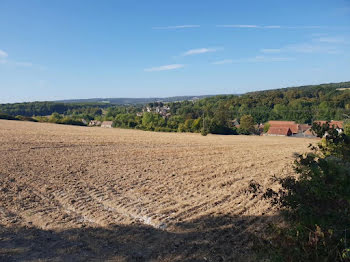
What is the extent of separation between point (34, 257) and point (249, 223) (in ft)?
18.5

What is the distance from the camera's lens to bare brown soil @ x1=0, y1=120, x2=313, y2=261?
6.82 metres

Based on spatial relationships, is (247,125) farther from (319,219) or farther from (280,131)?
(319,219)

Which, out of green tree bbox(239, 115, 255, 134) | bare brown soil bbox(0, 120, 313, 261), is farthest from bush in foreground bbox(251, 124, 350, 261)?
green tree bbox(239, 115, 255, 134)

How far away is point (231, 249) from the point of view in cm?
669

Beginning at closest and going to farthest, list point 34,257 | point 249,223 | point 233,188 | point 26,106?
point 34,257 → point 249,223 → point 233,188 → point 26,106

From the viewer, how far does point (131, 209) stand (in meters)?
9.44

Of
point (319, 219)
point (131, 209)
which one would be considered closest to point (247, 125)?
Answer: point (131, 209)

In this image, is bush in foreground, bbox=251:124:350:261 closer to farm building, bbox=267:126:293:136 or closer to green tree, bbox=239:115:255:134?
farm building, bbox=267:126:293:136

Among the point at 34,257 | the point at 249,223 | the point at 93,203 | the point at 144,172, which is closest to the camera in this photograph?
the point at 34,257

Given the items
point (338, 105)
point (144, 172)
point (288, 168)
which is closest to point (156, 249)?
point (144, 172)

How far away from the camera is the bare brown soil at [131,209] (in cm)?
682

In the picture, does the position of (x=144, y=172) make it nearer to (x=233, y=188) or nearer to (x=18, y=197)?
(x=233, y=188)

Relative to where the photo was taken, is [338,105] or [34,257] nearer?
[34,257]

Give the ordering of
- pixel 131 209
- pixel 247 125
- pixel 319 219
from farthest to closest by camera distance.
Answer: pixel 247 125 < pixel 131 209 < pixel 319 219
